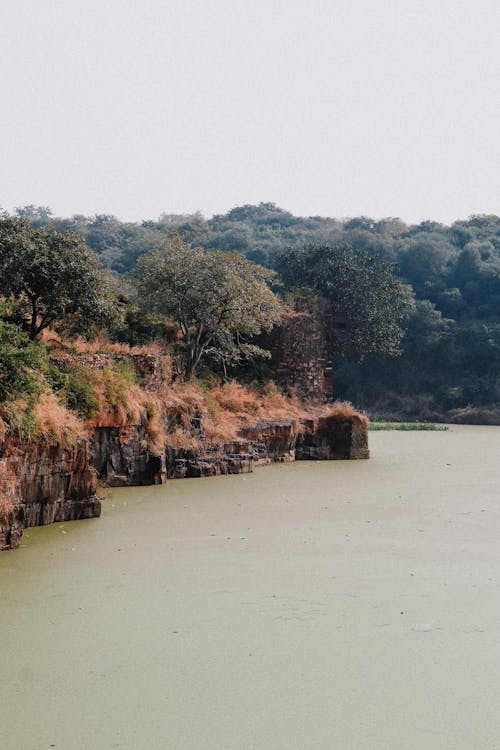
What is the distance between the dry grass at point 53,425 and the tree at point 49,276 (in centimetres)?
408

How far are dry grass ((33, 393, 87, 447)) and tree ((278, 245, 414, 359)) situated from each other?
16.6 metres

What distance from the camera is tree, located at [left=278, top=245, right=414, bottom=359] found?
27203mm

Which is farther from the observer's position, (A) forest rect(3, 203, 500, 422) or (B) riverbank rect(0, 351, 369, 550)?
(A) forest rect(3, 203, 500, 422)

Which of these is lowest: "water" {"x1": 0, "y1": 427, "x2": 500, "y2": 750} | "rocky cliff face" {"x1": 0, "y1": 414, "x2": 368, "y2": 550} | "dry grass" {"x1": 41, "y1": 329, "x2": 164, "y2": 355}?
"water" {"x1": 0, "y1": 427, "x2": 500, "y2": 750}

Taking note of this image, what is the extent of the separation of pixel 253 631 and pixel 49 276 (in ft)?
31.5

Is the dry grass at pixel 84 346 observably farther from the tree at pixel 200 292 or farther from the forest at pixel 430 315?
the forest at pixel 430 315

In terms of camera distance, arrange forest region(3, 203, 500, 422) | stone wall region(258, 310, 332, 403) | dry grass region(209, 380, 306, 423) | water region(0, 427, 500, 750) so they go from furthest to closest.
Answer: forest region(3, 203, 500, 422) → stone wall region(258, 310, 332, 403) → dry grass region(209, 380, 306, 423) → water region(0, 427, 500, 750)

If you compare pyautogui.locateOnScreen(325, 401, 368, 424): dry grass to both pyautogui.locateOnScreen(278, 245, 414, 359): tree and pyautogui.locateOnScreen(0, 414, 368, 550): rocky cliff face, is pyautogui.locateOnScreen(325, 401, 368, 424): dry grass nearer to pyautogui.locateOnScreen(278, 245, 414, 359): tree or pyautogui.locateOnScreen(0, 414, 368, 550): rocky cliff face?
pyautogui.locateOnScreen(0, 414, 368, 550): rocky cliff face

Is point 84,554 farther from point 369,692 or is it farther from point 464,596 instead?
point 369,692

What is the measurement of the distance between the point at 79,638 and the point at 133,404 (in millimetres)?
8062

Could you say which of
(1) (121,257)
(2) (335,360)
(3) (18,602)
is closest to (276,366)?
(3) (18,602)

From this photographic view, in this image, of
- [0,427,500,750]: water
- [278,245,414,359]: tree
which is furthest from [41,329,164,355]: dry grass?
[278,245,414,359]: tree

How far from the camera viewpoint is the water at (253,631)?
448 centimetres

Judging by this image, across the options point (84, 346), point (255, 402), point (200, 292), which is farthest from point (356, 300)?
point (84, 346)
